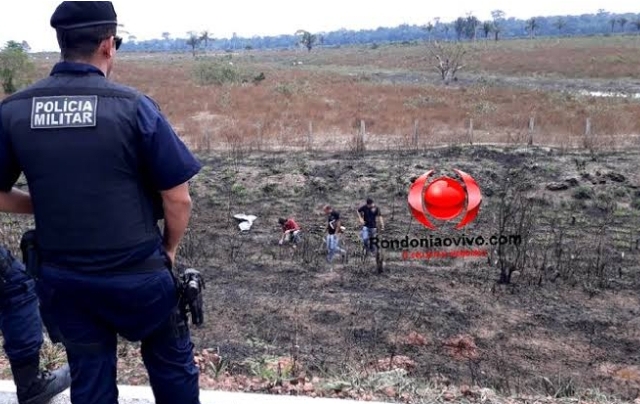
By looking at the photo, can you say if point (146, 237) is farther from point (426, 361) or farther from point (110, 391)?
point (426, 361)

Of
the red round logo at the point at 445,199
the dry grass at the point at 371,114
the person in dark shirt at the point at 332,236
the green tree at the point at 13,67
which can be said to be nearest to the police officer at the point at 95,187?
the person in dark shirt at the point at 332,236

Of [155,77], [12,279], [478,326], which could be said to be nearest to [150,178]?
[12,279]

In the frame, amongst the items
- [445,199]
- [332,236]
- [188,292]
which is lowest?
[445,199]

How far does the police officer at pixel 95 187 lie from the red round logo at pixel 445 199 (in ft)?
32.2

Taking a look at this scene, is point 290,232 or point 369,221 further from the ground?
point 369,221

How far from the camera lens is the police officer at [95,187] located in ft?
5.94

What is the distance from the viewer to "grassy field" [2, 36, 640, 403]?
520 centimetres

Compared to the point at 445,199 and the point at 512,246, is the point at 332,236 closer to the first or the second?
the point at 512,246

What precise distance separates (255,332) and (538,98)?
25082mm

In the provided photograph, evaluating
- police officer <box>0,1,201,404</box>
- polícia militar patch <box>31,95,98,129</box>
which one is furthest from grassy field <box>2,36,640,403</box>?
polícia militar patch <box>31,95,98,129</box>

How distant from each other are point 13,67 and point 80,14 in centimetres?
2822

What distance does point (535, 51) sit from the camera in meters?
63.1

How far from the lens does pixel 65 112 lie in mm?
1795

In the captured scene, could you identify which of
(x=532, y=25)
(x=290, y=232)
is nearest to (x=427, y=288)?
(x=290, y=232)
